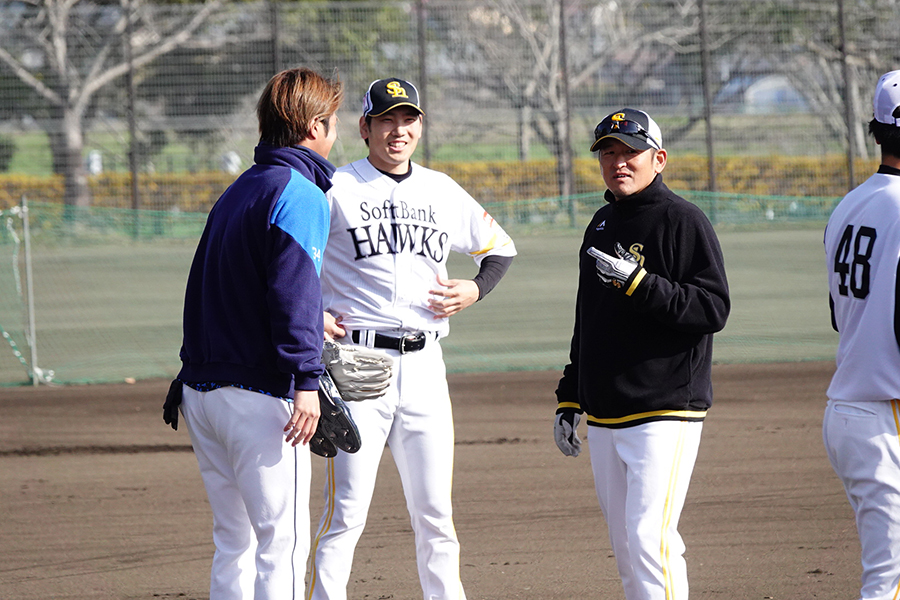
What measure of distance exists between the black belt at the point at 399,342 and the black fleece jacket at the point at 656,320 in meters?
0.71

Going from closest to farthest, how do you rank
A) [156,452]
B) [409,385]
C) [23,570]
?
[409,385] < [23,570] < [156,452]

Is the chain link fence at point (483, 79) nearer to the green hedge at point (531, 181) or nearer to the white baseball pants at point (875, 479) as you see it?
the green hedge at point (531, 181)

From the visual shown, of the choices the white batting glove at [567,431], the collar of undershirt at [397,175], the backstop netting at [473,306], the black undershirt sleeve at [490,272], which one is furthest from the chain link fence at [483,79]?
the white batting glove at [567,431]

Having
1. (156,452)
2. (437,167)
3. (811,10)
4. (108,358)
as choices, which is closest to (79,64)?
(437,167)

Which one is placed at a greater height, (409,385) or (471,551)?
(409,385)

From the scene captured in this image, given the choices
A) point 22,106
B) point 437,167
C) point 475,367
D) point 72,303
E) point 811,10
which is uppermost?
point 811,10

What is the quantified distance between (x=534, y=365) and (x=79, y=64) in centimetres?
1089

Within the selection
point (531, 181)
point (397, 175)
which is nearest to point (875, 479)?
point (397, 175)

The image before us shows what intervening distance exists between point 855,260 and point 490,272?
166cm

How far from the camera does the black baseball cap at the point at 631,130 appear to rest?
3.50 m

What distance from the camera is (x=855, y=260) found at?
3174 mm

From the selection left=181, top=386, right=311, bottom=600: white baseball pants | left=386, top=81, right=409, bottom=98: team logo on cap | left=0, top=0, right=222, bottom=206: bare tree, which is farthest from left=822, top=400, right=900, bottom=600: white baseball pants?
left=0, top=0, right=222, bottom=206: bare tree

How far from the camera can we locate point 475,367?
12.2 metres

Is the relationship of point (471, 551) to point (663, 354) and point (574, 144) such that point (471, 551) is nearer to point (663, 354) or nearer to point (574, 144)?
point (663, 354)
